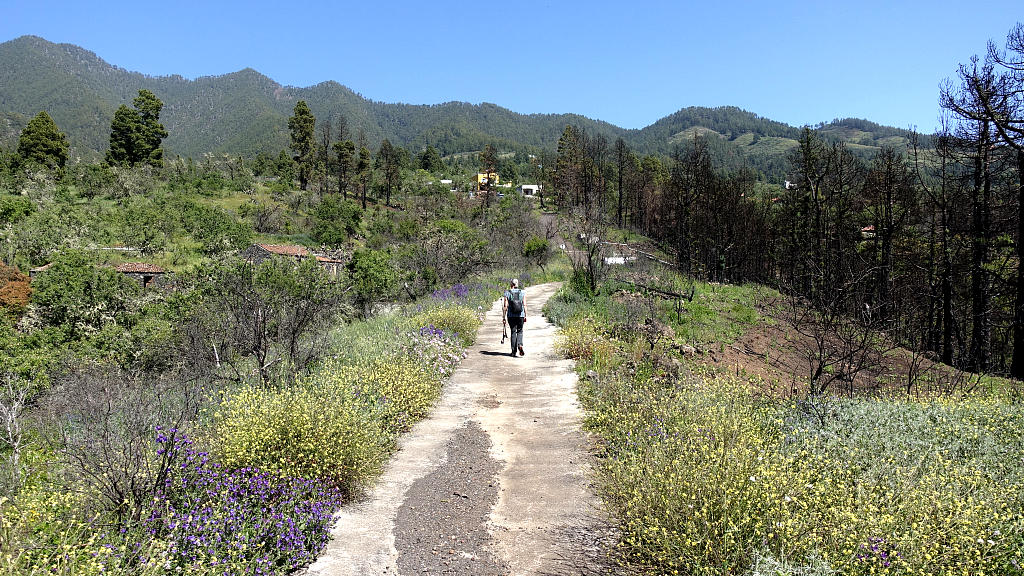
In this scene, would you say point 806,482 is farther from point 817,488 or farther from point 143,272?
point 143,272

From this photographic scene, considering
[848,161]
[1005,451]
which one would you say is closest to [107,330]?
[1005,451]

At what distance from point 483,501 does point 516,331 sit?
6.29 metres

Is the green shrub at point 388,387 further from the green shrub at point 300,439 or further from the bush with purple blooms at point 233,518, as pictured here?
the bush with purple blooms at point 233,518

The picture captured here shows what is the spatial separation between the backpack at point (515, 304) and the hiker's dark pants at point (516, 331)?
8 cm

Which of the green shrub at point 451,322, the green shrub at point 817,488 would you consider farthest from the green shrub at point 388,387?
the green shrub at point 451,322

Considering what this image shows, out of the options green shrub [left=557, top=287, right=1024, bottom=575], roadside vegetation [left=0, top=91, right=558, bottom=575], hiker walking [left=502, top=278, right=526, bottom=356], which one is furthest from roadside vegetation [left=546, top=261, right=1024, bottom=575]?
hiker walking [left=502, top=278, right=526, bottom=356]

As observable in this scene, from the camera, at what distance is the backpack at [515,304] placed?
35.2 feet

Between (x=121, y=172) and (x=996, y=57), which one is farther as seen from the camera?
(x=121, y=172)

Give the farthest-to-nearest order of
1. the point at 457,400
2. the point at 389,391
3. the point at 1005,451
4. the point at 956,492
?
the point at 457,400, the point at 389,391, the point at 1005,451, the point at 956,492

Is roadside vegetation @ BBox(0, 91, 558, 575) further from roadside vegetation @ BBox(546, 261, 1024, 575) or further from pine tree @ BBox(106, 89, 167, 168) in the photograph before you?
pine tree @ BBox(106, 89, 167, 168)

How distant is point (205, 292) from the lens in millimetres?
13875

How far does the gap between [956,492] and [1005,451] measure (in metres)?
1.75

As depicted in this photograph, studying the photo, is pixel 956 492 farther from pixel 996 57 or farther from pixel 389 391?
pixel 996 57

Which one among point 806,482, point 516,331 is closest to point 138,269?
point 516,331
